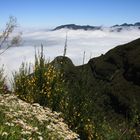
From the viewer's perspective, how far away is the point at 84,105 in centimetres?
1245

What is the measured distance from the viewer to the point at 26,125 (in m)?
6.88

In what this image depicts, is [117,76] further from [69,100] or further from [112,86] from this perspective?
[69,100]

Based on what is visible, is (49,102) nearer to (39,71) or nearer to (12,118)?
(39,71)

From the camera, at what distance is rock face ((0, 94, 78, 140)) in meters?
6.48

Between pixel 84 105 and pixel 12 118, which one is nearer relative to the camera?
pixel 12 118

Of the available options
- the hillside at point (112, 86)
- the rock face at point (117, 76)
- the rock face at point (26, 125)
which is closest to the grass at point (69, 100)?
the hillside at point (112, 86)

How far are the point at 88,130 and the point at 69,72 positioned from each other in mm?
6618

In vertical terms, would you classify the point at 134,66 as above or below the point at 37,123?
below

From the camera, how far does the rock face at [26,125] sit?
6.48 m

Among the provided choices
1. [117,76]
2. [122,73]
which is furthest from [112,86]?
[122,73]

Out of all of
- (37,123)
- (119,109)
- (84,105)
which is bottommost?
(119,109)

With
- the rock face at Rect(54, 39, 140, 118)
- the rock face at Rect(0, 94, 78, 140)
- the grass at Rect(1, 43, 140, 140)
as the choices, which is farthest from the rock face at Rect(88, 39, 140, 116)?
the rock face at Rect(0, 94, 78, 140)

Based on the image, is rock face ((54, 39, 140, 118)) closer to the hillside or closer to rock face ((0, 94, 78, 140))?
the hillside

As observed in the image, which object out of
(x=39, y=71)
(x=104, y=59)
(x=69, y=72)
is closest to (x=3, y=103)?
(x=39, y=71)
